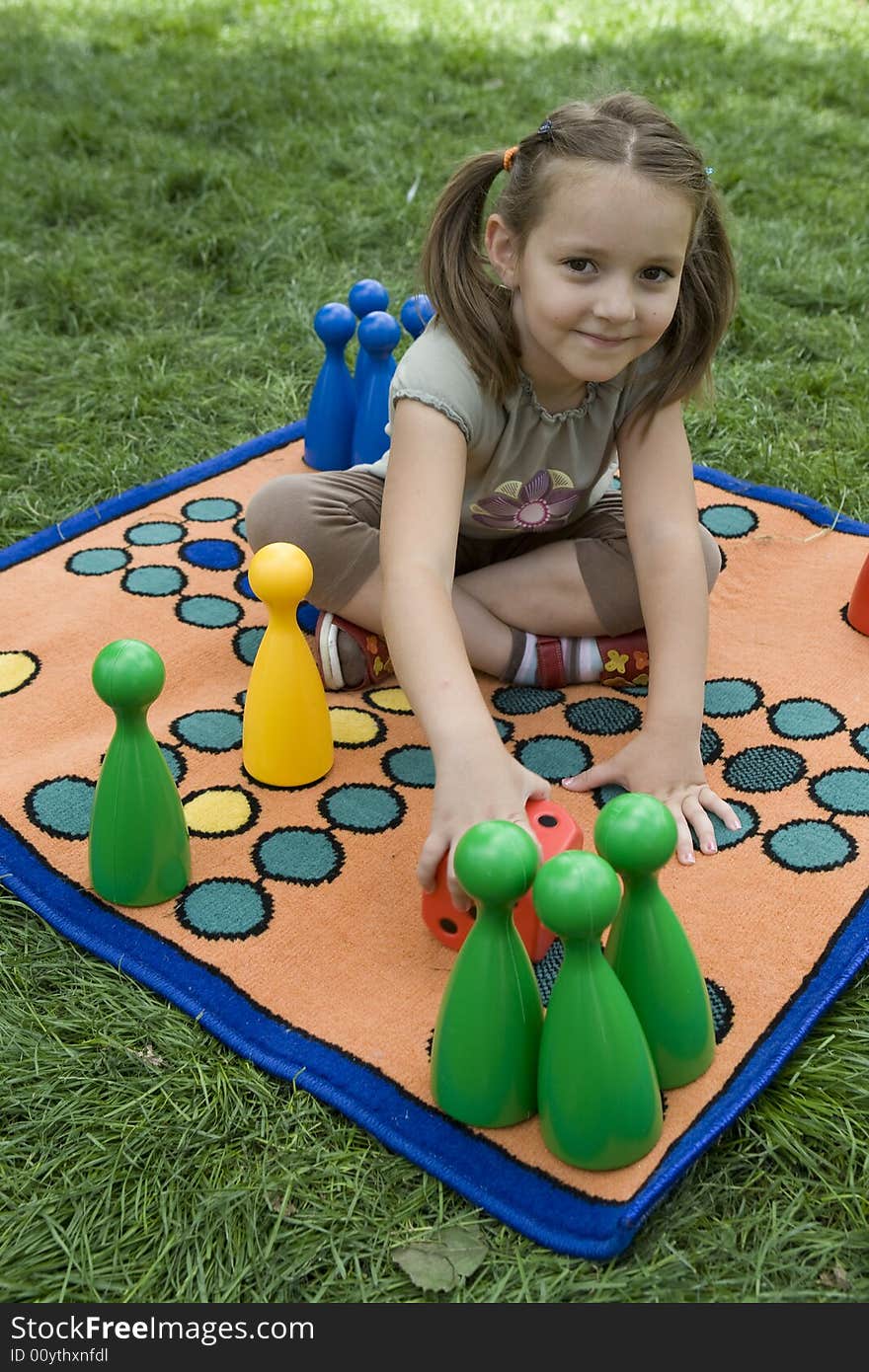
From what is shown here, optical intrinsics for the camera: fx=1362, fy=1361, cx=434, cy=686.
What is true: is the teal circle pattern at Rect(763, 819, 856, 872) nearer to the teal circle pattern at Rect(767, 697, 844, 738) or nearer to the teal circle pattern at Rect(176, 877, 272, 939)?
the teal circle pattern at Rect(767, 697, 844, 738)

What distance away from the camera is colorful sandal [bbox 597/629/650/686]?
1548 millimetres

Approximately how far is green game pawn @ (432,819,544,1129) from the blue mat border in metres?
0.03

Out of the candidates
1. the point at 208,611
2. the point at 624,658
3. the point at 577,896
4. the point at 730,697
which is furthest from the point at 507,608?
the point at 577,896

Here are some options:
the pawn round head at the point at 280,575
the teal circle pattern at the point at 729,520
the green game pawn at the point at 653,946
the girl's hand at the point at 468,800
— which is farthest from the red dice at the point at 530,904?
the teal circle pattern at the point at 729,520

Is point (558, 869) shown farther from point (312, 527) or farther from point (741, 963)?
point (312, 527)

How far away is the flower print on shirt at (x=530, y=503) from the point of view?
150 centimetres

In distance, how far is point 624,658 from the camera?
1550mm

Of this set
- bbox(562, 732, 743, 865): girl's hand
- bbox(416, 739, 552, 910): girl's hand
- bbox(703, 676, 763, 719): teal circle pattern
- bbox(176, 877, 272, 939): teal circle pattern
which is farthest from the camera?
bbox(703, 676, 763, 719): teal circle pattern

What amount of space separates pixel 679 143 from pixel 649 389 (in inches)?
10.5

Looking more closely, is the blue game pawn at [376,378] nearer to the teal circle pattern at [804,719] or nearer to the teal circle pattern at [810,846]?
the teal circle pattern at [804,719]

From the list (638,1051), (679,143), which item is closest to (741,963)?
(638,1051)

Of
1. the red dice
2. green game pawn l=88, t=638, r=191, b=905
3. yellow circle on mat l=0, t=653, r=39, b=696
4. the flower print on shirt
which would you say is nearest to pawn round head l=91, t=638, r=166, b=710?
green game pawn l=88, t=638, r=191, b=905

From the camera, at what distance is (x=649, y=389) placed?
1.45 m

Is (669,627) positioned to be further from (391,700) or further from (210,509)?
(210,509)
